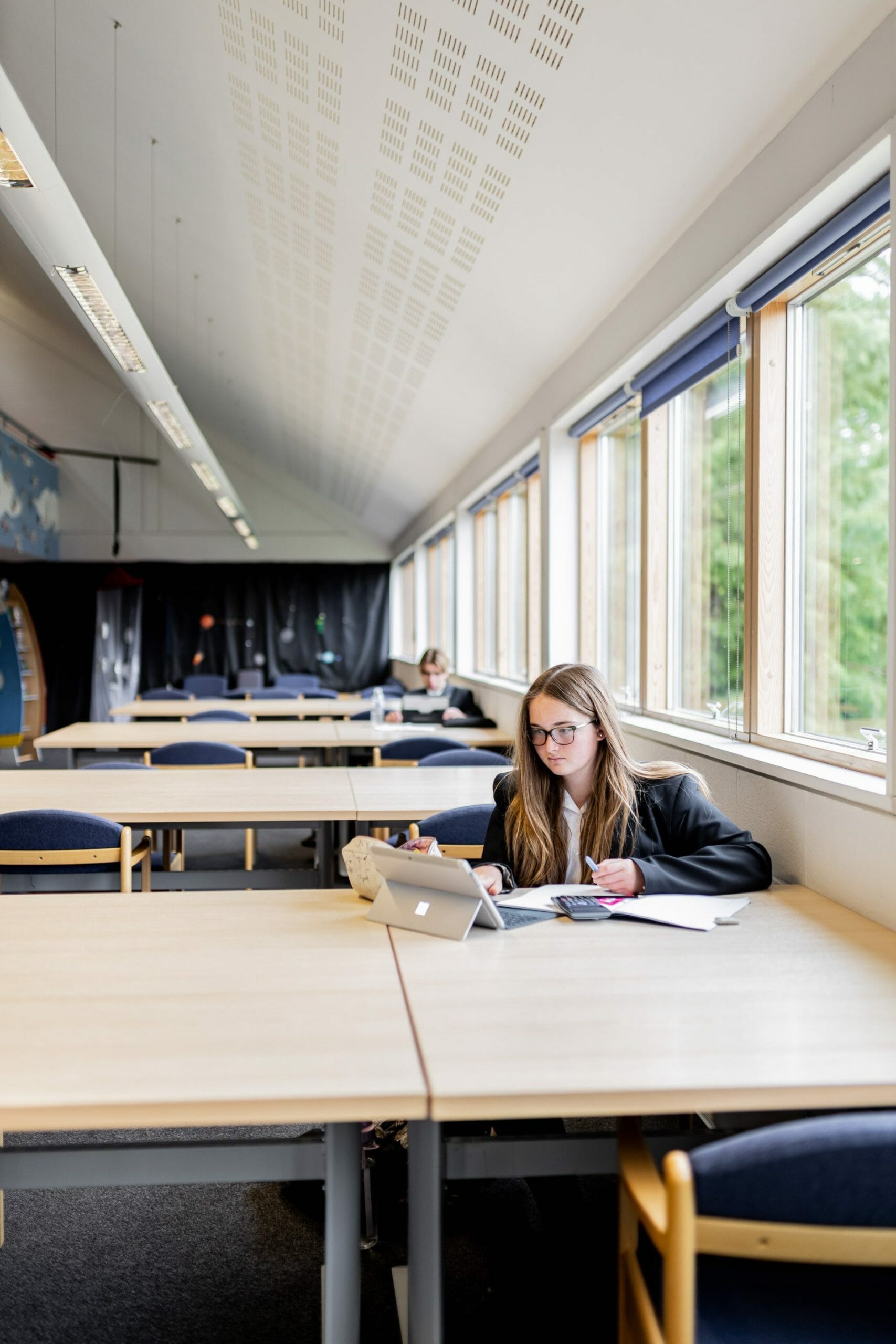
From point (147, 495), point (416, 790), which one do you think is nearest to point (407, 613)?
point (147, 495)

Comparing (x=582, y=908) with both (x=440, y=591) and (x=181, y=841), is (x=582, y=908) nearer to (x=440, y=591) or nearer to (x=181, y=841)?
(x=181, y=841)

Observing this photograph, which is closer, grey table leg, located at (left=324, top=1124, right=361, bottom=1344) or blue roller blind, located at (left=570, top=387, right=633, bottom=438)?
grey table leg, located at (left=324, top=1124, right=361, bottom=1344)

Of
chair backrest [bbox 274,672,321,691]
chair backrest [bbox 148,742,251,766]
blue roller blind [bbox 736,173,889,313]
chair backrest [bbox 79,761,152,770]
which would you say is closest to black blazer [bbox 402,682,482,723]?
chair backrest [bbox 148,742,251,766]

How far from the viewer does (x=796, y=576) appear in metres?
2.77

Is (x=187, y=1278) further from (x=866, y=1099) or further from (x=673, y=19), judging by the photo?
(x=673, y=19)

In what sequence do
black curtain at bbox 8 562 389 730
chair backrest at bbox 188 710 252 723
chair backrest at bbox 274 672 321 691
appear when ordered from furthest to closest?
black curtain at bbox 8 562 389 730 → chair backrest at bbox 274 672 321 691 → chair backrest at bbox 188 710 252 723

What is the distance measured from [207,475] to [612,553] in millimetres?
4336

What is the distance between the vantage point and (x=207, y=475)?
26.2ft

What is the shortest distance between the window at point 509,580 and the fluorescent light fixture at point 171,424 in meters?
1.98

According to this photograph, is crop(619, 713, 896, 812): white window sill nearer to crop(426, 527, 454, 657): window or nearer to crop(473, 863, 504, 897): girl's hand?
crop(473, 863, 504, 897): girl's hand

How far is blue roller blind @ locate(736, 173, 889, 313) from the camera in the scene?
2.13m

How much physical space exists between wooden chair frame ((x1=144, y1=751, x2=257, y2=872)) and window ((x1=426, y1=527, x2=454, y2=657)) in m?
3.14

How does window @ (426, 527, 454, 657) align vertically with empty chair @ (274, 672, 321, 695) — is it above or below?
above

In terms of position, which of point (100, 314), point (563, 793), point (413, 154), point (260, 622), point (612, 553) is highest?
point (413, 154)
